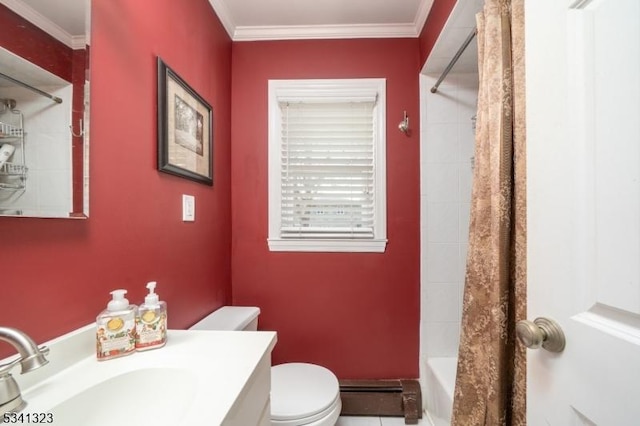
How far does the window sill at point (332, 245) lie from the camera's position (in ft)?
5.72

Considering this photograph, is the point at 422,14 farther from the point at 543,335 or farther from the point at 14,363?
the point at 14,363

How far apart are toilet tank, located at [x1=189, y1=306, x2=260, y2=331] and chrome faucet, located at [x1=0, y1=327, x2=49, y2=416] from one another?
2.45 feet

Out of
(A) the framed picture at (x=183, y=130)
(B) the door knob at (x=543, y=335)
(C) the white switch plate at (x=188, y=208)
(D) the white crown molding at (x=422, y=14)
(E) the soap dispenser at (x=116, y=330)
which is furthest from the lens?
(D) the white crown molding at (x=422, y=14)

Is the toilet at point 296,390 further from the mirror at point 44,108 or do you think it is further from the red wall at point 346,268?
the mirror at point 44,108

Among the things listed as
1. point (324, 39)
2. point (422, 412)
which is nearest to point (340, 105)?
point (324, 39)

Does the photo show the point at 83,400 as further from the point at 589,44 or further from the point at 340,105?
the point at 340,105

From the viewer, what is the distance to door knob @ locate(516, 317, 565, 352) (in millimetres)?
538

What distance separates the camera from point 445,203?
1737 millimetres

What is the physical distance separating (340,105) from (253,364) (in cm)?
155

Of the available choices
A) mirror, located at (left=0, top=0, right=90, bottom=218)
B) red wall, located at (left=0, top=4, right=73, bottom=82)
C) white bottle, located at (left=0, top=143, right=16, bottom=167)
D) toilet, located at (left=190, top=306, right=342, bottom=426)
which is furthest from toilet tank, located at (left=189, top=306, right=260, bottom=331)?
red wall, located at (left=0, top=4, right=73, bottom=82)

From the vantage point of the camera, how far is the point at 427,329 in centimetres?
173

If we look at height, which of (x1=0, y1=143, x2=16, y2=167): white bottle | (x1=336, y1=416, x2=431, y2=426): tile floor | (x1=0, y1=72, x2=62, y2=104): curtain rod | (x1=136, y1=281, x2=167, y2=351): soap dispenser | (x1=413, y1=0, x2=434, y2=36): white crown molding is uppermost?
(x1=413, y1=0, x2=434, y2=36): white crown molding

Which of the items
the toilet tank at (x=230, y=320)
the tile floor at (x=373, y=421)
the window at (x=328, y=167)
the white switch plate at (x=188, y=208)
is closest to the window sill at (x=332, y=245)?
the window at (x=328, y=167)

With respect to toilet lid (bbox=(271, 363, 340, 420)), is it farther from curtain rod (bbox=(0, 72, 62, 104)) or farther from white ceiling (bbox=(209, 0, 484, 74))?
white ceiling (bbox=(209, 0, 484, 74))
